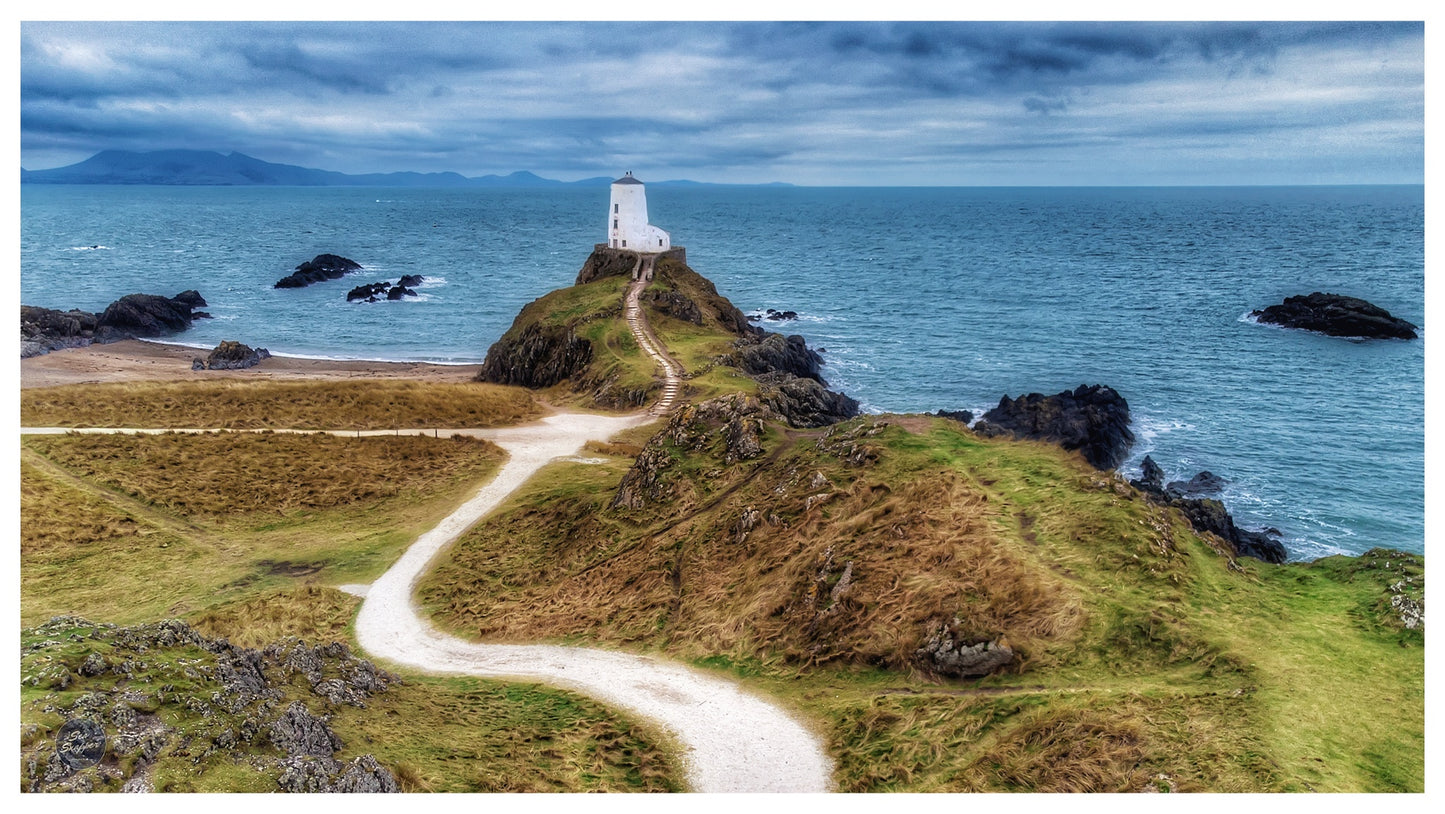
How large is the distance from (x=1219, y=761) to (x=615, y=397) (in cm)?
3753

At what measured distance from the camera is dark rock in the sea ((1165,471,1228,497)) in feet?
136

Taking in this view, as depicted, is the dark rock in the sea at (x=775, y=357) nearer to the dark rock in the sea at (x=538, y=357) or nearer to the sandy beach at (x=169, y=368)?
the dark rock in the sea at (x=538, y=357)

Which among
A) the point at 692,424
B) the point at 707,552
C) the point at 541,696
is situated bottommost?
the point at 541,696

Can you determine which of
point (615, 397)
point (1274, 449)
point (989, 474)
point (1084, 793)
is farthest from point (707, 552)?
point (1274, 449)

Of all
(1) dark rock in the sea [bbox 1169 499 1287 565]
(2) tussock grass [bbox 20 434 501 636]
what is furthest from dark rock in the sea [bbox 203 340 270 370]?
(1) dark rock in the sea [bbox 1169 499 1287 565]

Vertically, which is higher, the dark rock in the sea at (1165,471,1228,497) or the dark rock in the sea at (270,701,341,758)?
the dark rock in the sea at (270,701,341,758)

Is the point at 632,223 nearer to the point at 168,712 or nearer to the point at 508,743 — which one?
the point at 508,743

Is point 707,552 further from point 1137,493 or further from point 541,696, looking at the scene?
point 1137,493

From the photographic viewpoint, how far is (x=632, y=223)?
2766 inches

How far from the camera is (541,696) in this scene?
20.9 m

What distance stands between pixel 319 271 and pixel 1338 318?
388ft

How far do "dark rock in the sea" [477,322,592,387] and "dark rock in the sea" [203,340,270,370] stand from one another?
76.8ft

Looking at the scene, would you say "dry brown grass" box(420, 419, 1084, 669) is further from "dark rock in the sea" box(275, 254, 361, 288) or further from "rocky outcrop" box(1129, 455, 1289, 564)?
"dark rock in the sea" box(275, 254, 361, 288)

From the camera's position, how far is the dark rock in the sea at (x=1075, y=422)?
45.7 metres
